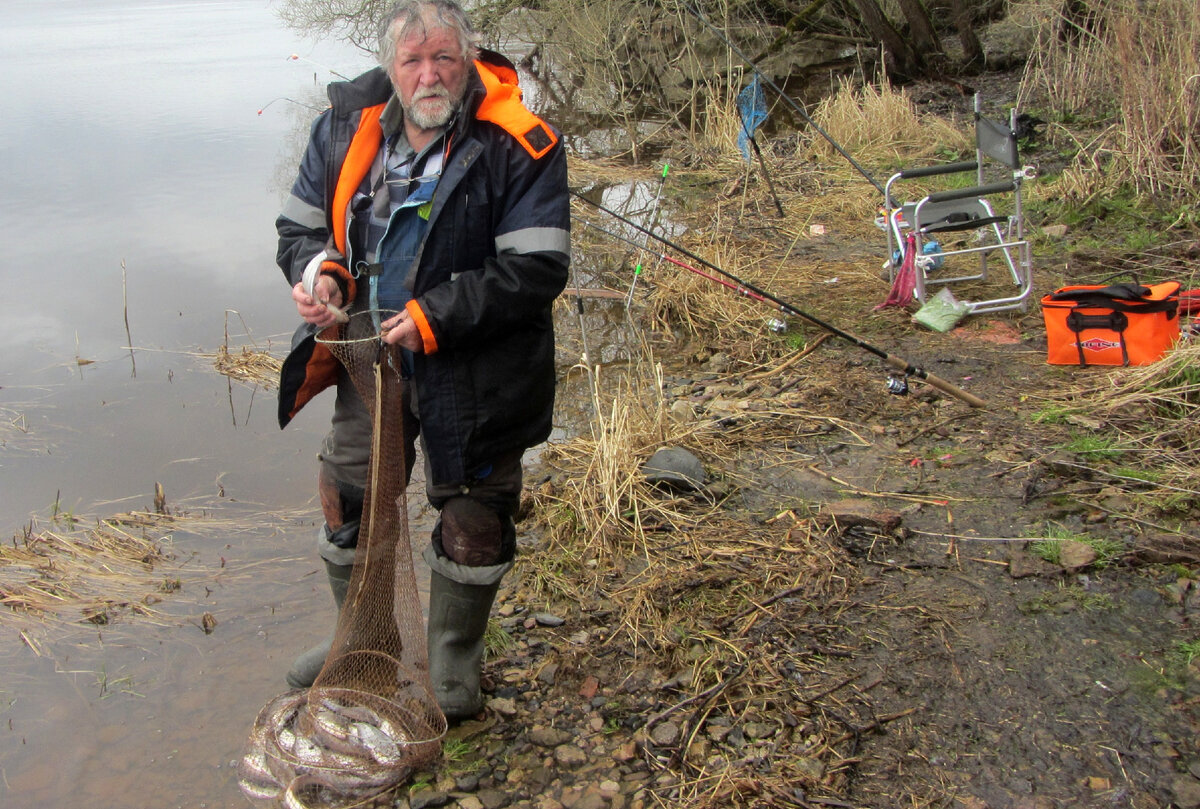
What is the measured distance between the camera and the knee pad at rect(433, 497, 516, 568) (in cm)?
275

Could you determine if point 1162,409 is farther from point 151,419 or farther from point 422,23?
point 151,419

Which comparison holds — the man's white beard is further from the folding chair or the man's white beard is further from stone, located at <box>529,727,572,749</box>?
the folding chair

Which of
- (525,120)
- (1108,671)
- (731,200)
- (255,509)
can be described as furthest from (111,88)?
(1108,671)

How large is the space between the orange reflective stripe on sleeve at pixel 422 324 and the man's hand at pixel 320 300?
0.23 meters

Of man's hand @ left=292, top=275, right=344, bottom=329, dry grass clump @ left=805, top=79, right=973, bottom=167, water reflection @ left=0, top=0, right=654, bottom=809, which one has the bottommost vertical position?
dry grass clump @ left=805, top=79, right=973, bottom=167

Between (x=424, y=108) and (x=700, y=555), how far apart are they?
180cm

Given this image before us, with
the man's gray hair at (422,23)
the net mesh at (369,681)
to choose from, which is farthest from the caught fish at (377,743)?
the man's gray hair at (422,23)

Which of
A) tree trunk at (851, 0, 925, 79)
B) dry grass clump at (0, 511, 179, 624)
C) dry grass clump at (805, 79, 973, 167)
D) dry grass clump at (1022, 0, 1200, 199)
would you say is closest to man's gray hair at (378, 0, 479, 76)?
dry grass clump at (0, 511, 179, 624)

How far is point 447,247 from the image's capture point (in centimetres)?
261

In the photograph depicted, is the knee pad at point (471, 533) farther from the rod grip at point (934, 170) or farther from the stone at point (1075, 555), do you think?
the rod grip at point (934, 170)

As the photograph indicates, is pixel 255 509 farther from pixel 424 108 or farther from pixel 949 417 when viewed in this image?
pixel 949 417

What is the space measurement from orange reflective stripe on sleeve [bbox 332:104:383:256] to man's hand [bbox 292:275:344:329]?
148 millimetres

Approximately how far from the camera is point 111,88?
13.6 meters

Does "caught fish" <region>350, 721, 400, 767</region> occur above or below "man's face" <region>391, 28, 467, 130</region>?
below
